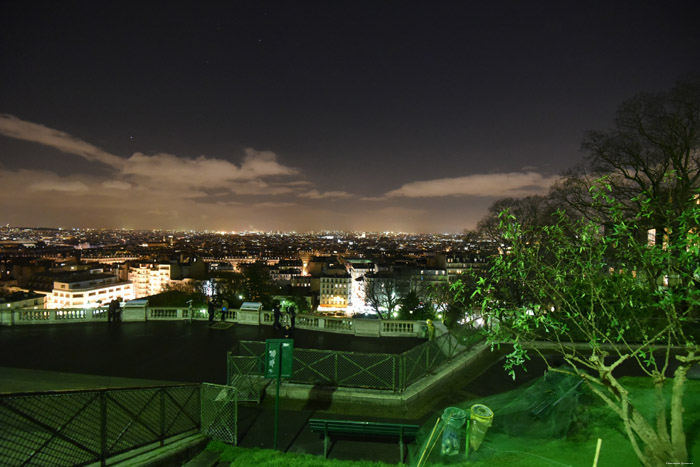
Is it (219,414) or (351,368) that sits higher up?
(351,368)

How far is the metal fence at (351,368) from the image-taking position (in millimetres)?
10664

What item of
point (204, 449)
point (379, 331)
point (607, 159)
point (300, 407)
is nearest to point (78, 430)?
point (204, 449)

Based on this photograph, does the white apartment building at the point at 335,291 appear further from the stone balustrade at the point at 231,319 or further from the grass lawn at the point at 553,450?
the grass lawn at the point at 553,450

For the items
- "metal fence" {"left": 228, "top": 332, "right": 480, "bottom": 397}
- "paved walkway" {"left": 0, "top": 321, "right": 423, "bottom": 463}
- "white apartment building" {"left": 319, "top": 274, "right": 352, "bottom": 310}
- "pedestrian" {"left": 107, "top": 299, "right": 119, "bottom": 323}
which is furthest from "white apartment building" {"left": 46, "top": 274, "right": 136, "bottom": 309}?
"metal fence" {"left": 228, "top": 332, "right": 480, "bottom": 397}

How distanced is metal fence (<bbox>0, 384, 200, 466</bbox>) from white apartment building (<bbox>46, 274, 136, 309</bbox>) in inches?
2811

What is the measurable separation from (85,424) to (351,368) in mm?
6797

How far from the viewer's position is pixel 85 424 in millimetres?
6426

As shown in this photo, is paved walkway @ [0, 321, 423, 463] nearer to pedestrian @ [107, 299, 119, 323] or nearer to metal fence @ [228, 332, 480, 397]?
pedestrian @ [107, 299, 119, 323]

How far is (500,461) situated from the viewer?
6457 mm

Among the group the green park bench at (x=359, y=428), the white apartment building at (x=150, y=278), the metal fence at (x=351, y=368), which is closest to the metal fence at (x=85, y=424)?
the metal fence at (x=351, y=368)

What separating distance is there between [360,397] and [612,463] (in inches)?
237

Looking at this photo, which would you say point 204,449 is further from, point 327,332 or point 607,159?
point 607,159

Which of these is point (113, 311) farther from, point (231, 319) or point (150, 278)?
point (150, 278)

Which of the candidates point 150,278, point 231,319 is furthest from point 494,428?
point 150,278
